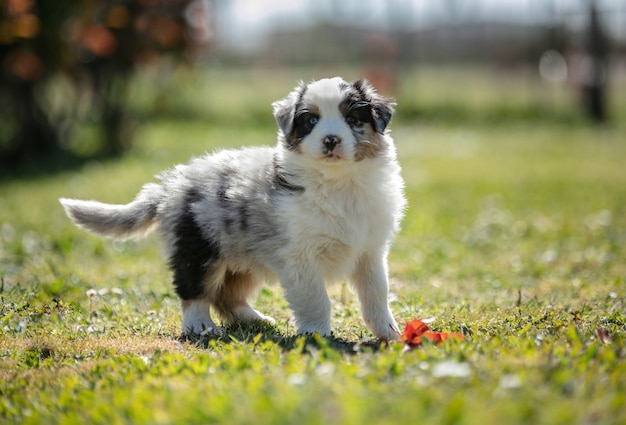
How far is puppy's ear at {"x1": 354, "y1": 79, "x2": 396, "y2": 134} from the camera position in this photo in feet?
16.5

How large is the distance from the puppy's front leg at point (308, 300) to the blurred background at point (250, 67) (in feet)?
29.4

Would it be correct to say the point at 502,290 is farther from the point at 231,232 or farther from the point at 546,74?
the point at 546,74

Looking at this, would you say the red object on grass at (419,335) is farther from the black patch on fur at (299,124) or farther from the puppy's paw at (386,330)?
the black patch on fur at (299,124)

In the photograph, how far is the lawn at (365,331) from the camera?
3.40 meters

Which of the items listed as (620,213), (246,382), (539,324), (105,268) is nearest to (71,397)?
(246,382)

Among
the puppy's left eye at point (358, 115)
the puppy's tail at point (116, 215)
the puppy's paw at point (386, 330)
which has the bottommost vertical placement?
the puppy's paw at point (386, 330)

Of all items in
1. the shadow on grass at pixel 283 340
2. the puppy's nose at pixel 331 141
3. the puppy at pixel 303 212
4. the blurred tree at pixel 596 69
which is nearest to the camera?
the shadow on grass at pixel 283 340

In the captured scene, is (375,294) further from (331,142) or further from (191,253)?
(191,253)

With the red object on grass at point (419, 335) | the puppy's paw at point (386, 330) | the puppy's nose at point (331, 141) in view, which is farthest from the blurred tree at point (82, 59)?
the red object on grass at point (419, 335)

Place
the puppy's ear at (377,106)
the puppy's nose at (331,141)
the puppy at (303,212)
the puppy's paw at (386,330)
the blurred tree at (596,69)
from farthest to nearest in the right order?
the blurred tree at (596,69)
the puppy's paw at (386,330)
the puppy's ear at (377,106)
the puppy at (303,212)
the puppy's nose at (331,141)

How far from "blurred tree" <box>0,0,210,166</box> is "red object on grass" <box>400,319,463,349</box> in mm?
10042

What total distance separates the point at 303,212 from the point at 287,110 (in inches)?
25.1

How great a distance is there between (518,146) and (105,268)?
459 inches

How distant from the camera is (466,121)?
74.4 ft
